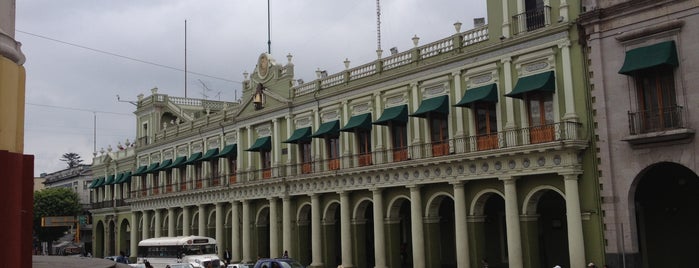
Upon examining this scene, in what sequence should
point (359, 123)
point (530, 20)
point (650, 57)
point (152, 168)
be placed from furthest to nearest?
point (152, 168), point (359, 123), point (530, 20), point (650, 57)

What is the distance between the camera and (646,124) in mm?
23438

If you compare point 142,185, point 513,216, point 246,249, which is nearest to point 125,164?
point 142,185

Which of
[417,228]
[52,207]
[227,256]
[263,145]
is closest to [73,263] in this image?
[417,228]

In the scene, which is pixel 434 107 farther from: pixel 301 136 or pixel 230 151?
pixel 230 151

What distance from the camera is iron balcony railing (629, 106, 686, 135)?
74.2ft

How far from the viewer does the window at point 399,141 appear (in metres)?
32.8

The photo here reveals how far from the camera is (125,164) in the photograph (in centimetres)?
6291

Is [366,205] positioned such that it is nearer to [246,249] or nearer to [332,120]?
[332,120]

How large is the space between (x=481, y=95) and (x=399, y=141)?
621cm

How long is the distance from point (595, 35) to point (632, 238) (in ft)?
23.1

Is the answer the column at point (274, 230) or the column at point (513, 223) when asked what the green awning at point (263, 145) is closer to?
the column at point (274, 230)

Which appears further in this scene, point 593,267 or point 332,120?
point 332,120

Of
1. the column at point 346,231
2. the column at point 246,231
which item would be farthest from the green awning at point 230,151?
the column at point 346,231

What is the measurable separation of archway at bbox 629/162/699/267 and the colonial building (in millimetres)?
1917
